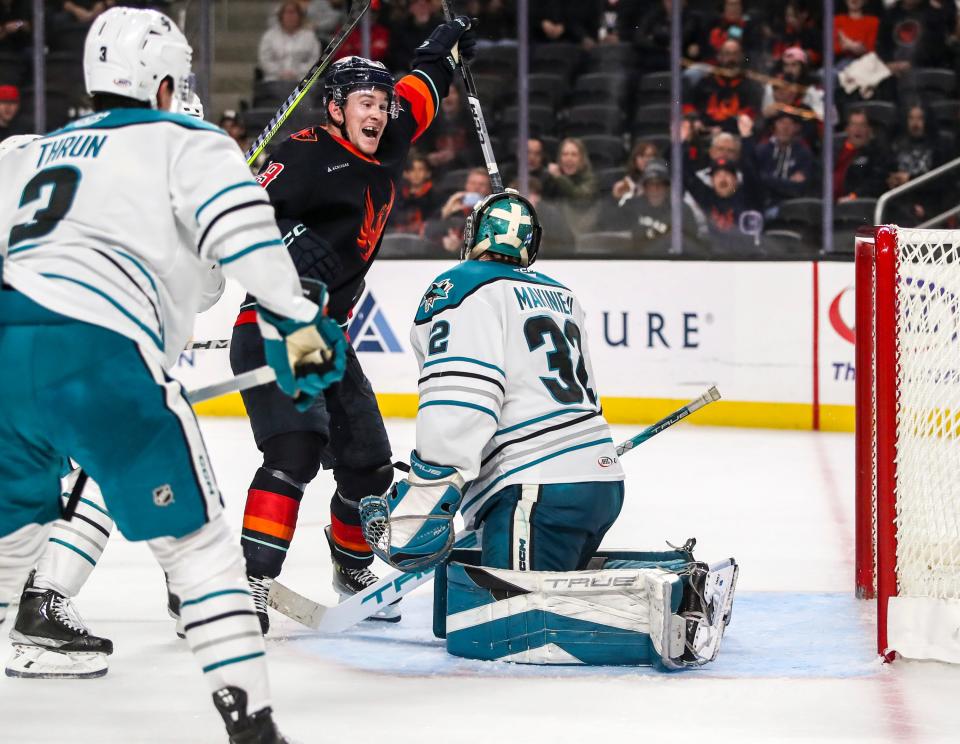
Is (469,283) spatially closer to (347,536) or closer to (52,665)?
(347,536)

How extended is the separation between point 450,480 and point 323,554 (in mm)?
1500

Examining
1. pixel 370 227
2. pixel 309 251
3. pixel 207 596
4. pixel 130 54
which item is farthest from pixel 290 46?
pixel 207 596

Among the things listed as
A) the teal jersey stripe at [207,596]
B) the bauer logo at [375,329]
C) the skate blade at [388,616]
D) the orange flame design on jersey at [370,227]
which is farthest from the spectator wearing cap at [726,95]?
the teal jersey stripe at [207,596]

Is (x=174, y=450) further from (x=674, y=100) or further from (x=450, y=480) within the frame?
(x=674, y=100)

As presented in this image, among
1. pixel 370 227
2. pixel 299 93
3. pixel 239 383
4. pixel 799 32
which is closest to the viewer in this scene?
pixel 239 383

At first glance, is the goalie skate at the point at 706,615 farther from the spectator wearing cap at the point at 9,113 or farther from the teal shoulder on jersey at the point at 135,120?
the spectator wearing cap at the point at 9,113

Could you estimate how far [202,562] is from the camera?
2367 mm

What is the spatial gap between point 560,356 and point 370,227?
0.68 m

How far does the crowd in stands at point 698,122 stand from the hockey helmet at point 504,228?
382 cm

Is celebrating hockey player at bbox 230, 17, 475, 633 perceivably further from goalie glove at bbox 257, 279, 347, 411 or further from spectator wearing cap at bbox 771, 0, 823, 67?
spectator wearing cap at bbox 771, 0, 823, 67

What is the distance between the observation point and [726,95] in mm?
7684

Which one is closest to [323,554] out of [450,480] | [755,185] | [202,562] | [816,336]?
[450,480]

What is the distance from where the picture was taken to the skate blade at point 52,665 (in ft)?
10.1

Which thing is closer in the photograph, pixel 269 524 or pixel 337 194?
pixel 269 524
